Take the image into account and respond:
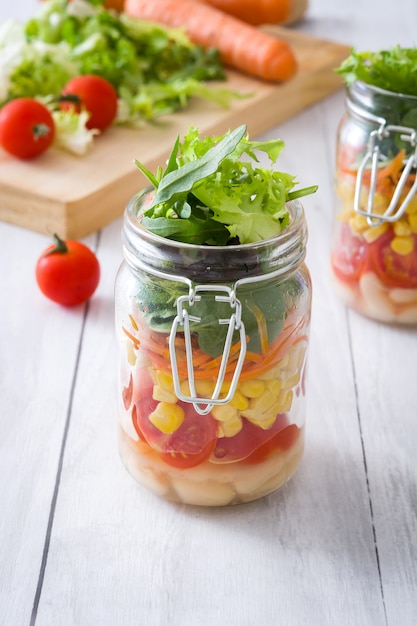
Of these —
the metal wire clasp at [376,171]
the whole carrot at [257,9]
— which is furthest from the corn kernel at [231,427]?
the whole carrot at [257,9]

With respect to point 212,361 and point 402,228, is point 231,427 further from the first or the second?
point 402,228

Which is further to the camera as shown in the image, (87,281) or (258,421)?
(87,281)

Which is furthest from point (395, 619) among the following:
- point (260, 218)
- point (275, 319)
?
point (260, 218)

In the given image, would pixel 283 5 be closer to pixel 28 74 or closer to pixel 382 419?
pixel 28 74

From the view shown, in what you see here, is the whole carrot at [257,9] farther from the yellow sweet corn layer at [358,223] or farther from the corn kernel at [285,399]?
the corn kernel at [285,399]

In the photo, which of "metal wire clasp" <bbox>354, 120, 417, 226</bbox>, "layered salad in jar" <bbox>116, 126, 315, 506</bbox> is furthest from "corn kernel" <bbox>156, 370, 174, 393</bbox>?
"metal wire clasp" <bbox>354, 120, 417, 226</bbox>

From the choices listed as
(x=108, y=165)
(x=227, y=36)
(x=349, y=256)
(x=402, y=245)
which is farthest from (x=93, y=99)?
(x=402, y=245)

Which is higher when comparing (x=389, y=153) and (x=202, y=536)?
(x=389, y=153)
